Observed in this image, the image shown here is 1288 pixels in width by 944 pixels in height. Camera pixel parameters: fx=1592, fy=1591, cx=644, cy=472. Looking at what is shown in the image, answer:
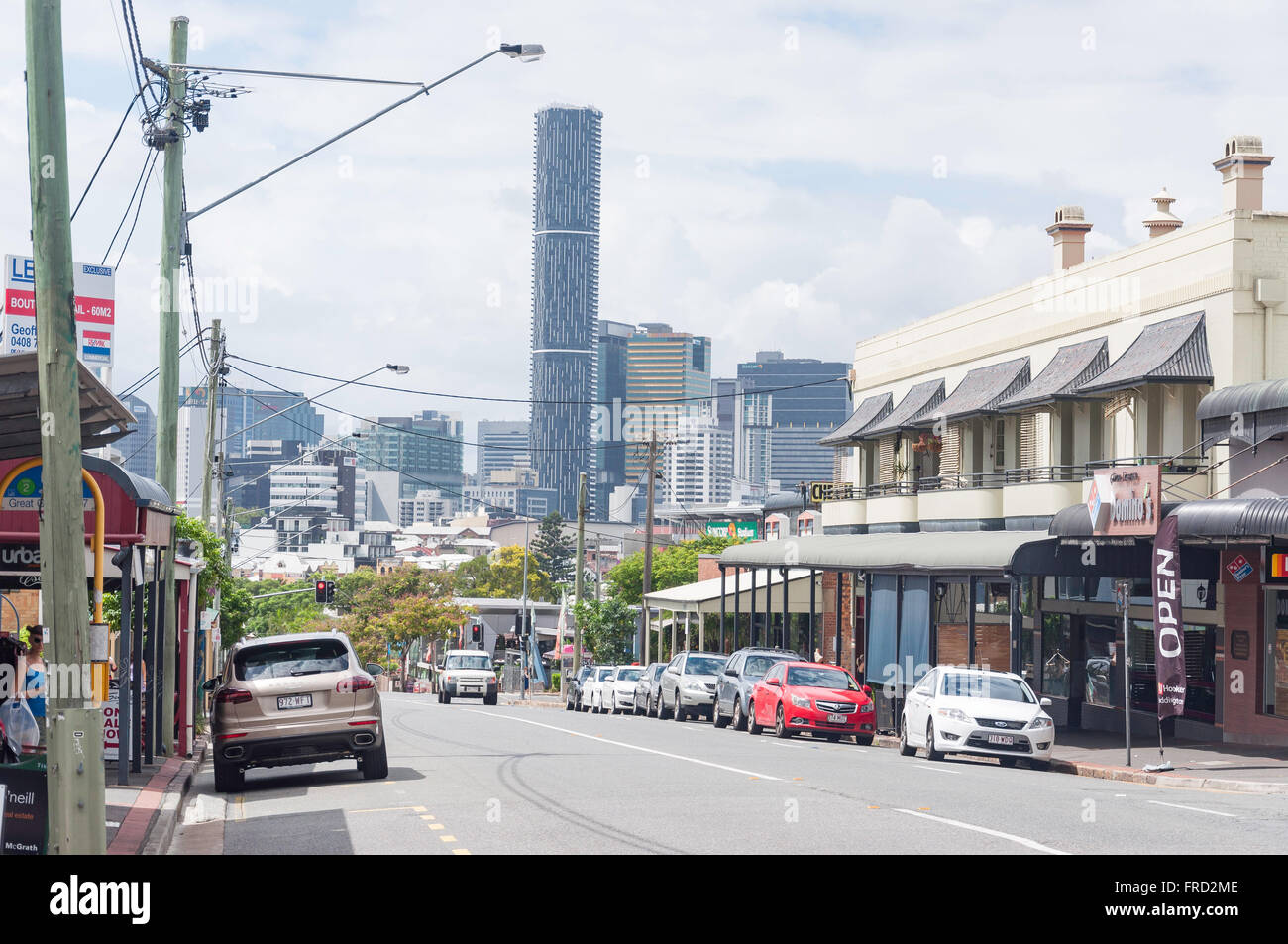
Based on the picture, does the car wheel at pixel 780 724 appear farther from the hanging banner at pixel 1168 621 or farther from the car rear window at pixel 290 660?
the car rear window at pixel 290 660

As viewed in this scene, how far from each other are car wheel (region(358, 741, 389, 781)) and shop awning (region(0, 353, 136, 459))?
5384 mm

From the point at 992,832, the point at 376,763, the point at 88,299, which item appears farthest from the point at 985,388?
the point at 992,832

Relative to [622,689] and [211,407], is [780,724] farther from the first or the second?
[622,689]

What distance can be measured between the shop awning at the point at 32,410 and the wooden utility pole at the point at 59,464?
1.03 ft

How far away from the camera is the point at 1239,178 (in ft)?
93.6

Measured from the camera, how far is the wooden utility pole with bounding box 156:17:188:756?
2106cm

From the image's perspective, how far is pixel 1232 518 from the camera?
2278 cm

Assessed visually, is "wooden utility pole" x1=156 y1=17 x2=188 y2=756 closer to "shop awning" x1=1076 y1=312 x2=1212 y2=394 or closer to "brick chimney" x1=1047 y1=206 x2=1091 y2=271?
"shop awning" x1=1076 y1=312 x2=1212 y2=394

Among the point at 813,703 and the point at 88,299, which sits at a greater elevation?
the point at 88,299

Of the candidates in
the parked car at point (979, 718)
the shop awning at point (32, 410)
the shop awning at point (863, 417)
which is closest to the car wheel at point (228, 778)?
the shop awning at point (32, 410)

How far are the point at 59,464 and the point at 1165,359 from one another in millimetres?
21860

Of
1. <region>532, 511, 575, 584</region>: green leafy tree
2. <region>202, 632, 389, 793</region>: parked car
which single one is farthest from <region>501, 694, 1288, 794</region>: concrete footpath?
A: <region>532, 511, 575, 584</region>: green leafy tree
